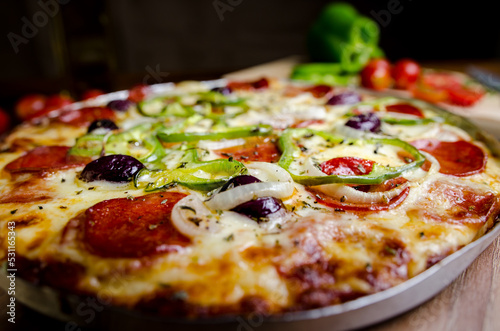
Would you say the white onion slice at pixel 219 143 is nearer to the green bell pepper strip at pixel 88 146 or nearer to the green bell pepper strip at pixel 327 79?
the green bell pepper strip at pixel 88 146

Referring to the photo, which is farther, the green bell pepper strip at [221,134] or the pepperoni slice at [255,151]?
the green bell pepper strip at [221,134]

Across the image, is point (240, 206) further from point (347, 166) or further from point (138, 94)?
point (138, 94)

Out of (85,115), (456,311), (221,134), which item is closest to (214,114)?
(221,134)

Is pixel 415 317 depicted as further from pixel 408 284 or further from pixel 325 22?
pixel 325 22

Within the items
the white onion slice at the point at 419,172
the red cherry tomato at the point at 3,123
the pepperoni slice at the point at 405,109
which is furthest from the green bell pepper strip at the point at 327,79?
the red cherry tomato at the point at 3,123

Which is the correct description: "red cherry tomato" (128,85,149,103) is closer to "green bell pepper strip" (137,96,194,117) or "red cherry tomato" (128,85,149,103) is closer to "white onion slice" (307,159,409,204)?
"green bell pepper strip" (137,96,194,117)

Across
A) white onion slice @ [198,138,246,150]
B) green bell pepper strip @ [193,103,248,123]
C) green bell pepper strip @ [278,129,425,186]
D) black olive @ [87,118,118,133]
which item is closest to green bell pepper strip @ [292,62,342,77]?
green bell pepper strip @ [193,103,248,123]

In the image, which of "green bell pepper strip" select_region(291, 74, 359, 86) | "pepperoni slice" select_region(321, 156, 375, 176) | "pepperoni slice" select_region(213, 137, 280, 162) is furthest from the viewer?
"green bell pepper strip" select_region(291, 74, 359, 86)
